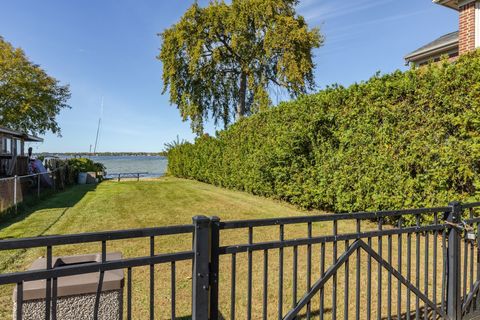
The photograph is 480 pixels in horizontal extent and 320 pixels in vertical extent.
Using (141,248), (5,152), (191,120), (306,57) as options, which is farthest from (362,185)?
(5,152)

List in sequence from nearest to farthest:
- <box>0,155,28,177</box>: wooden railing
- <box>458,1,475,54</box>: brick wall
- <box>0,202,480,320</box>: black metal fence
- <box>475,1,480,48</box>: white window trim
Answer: <box>0,202,480,320</box>: black metal fence
<box>475,1,480,48</box>: white window trim
<box>458,1,475,54</box>: brick wall
<box>0,155,28,177</box>: wooden railing

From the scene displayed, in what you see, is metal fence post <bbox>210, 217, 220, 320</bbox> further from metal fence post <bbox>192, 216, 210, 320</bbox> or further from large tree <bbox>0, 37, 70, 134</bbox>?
large tree <bbox>0, 37, 70, 134</bbox>

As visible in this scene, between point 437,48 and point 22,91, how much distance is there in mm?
29629

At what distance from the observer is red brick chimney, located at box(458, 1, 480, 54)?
11186mm

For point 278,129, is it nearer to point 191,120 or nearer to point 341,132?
point 341,132

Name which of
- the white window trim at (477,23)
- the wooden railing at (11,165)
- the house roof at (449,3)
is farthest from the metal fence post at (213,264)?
the wooden railing at (11,165)

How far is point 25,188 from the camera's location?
43.6 feet

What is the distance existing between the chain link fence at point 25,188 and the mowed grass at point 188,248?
49cm

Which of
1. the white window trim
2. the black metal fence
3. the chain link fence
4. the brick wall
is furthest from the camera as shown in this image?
the brick wall

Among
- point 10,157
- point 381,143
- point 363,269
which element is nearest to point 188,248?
point 363,269

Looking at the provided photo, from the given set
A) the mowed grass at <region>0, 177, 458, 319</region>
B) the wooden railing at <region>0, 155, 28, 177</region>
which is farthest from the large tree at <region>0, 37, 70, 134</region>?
the mowed grass at <region>0, 177, 458, 319</region>

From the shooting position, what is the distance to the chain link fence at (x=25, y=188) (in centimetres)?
906

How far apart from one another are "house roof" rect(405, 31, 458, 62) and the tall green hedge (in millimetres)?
10334

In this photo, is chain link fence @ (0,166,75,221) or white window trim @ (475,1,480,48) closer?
chain link fence @ (0,166,75,221)
